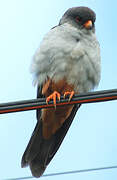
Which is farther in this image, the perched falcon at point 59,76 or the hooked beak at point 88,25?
the hooked beak at point 88,25

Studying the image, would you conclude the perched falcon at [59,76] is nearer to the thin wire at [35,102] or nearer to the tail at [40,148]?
the tail at [40,148]

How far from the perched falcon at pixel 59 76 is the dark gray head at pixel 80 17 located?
2cm

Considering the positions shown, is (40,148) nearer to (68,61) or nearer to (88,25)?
(68,61)

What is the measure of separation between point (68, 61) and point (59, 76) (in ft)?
0.70

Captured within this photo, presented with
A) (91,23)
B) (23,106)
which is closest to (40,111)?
(91,23)

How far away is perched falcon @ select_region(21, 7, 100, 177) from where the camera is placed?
5.16 meters

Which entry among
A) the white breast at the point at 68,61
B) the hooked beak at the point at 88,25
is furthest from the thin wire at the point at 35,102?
the hooked beak at the point at 88,25

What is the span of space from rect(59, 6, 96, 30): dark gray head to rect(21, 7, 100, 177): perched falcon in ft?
0.06

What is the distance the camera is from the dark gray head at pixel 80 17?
5.93 meters

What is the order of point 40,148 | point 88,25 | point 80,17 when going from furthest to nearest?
point 80,17, point 88,25, point 40,148

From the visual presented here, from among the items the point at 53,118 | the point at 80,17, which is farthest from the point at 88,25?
the point at 53,118

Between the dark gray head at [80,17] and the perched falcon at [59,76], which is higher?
the dark gray head at [80,17]

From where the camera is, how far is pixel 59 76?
17.0 ft

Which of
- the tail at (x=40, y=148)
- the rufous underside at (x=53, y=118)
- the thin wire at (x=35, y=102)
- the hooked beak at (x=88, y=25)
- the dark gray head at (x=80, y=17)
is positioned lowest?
the tail at (x=40, y=148)
